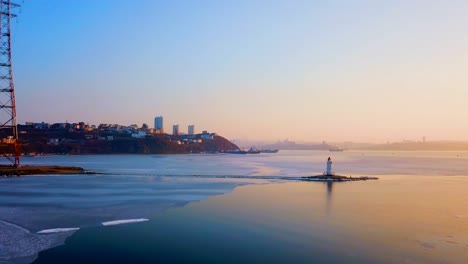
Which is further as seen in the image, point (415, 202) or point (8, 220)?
point (415, 202)

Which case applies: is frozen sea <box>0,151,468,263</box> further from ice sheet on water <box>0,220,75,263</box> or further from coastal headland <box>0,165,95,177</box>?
coastal headland <box>0,165,95,177</box>

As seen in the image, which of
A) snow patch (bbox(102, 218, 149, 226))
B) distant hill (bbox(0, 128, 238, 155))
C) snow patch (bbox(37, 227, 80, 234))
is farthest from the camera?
distant hill (bbox(0, 128, 238, 155))

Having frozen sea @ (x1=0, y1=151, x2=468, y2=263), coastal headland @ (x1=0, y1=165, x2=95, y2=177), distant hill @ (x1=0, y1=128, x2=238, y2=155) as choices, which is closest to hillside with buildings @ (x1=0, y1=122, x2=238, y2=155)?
distant hill @ (x1=0, y1=128, x2=238, y2=155)

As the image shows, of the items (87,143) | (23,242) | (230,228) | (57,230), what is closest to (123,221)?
(57,230)

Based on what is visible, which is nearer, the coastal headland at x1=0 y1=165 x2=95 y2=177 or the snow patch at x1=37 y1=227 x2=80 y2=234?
the snow patch at x1=37 y1=227 x2=80 y2=234

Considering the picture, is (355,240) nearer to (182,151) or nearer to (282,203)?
(282,203)

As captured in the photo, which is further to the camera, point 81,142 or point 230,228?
point 81,142

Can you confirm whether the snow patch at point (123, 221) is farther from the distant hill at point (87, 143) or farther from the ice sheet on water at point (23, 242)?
the distant hill at point (87, 143)

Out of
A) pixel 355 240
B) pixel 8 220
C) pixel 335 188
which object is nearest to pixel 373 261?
pixel 355 240

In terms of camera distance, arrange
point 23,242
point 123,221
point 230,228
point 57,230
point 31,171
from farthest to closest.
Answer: point 31,171 < point 123,221 < point 230,228 < point 57,230 < point 23,242

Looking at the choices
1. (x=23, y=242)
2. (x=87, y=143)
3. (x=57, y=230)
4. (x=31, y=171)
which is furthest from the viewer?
(x=87, y=143)

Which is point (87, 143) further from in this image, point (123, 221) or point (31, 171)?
point (123, 221)
